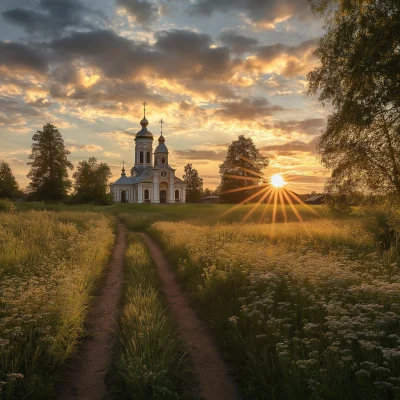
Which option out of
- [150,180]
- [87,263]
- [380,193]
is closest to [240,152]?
[150,180]

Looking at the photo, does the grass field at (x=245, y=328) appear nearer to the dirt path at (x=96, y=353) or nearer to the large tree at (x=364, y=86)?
the dirt path at (x=96, y=353)

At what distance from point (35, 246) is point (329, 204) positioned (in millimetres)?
17603

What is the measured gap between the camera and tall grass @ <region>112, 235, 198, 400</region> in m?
4.55

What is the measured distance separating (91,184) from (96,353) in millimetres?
61866

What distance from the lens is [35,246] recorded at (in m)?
11.5

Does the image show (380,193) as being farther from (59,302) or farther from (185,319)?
(59,302)

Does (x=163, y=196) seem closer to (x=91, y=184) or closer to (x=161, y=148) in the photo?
(x=161, y=148)

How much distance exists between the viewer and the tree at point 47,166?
48.8 m

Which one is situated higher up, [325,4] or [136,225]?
[325,4]

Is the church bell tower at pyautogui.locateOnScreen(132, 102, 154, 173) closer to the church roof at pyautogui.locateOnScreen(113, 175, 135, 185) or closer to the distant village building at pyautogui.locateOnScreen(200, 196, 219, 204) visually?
the church roof at pyautogui.locateOnScreen(113, 175, 135, 185)

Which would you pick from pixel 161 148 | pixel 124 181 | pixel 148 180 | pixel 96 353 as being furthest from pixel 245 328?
pixel 124 181

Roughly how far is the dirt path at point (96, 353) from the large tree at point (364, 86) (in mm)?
12846

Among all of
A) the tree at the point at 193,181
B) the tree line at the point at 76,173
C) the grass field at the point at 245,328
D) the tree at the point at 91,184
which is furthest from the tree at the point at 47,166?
the tree at the point at 193,181

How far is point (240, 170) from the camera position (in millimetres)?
62375
